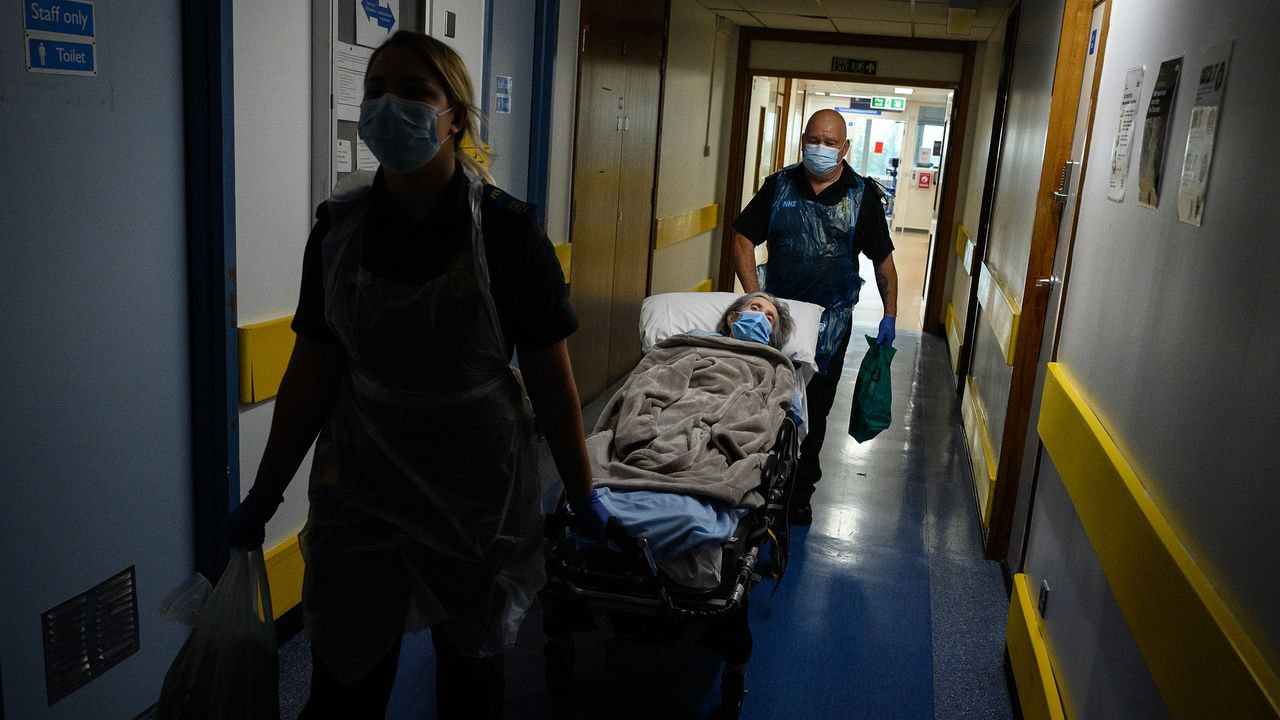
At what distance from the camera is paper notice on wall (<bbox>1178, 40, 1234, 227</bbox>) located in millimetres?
1735

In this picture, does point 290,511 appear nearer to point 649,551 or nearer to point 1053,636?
point 649,551

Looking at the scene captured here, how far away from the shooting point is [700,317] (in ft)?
12.8

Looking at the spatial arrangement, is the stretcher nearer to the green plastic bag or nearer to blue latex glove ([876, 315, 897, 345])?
the green plastic bag

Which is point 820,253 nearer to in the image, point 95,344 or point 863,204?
point 863,204

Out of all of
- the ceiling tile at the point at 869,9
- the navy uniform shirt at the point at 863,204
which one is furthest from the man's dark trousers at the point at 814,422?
the ceiling tile at the point at 869,9

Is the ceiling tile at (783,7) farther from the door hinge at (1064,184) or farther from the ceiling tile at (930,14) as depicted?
the door hinge at (1064,184)

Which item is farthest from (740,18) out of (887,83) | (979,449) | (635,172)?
Answer: (979,449)

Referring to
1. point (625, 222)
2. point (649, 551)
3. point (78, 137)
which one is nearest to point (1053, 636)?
point (649, 551)

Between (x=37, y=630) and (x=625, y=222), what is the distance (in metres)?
4.34

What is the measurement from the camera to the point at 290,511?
2.94m

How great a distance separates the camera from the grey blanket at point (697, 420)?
8.39ft

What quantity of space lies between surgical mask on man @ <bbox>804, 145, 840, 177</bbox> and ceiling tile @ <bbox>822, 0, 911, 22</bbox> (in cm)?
258

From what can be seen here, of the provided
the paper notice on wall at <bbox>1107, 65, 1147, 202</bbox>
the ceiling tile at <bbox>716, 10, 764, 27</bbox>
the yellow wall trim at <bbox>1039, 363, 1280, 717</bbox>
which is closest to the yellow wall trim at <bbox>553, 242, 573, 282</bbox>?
the paper notice on wall at <bbox>1107, 65, 1147, 202</bbox>

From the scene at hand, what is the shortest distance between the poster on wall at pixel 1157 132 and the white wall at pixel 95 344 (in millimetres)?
2138
